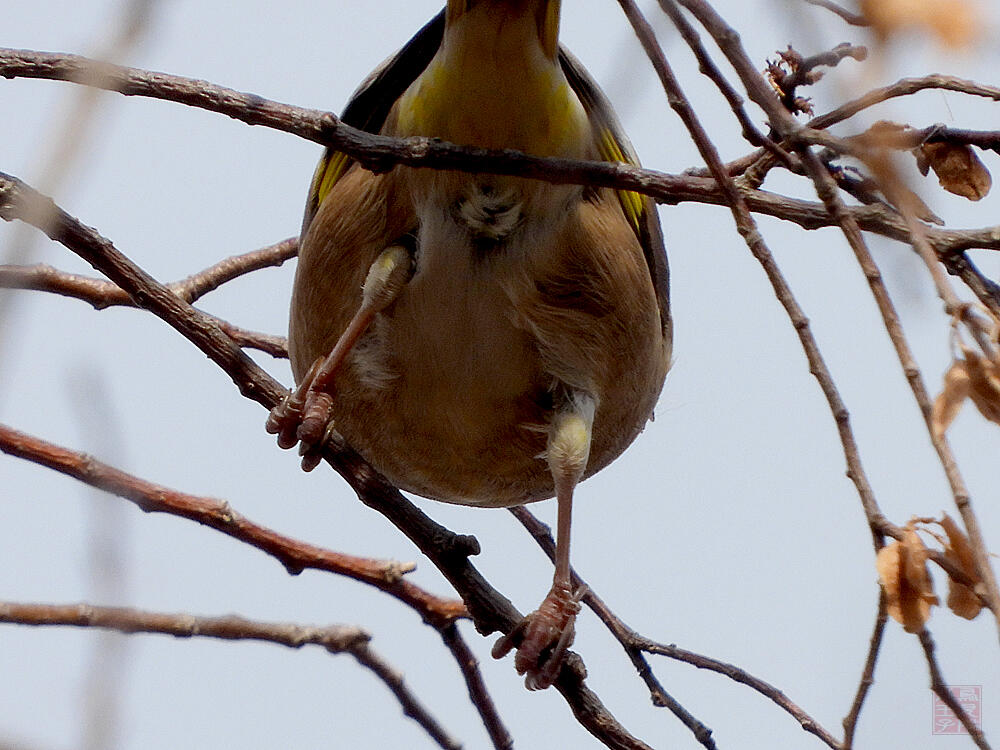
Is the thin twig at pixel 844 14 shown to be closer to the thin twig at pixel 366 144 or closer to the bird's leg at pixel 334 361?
the thin twig at pixel 366 144

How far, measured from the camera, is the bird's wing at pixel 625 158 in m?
3.50

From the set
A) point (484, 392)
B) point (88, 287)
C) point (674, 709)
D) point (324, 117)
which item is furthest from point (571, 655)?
point (88, 287)

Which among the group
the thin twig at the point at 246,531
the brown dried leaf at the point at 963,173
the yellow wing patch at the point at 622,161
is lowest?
the thin twig at the point at 246,531

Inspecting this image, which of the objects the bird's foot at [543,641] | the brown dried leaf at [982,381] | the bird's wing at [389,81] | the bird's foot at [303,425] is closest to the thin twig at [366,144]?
the brown dried leaf at [982,381]

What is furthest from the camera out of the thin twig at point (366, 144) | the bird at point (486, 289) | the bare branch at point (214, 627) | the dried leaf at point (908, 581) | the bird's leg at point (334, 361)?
the bird's leg at point (334, 361)

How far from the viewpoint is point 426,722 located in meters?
3.46

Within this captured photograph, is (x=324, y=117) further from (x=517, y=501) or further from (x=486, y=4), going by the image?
(x=517, y=501)

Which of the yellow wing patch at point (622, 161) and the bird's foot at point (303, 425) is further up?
the yellow wing patch at point (622, 161)

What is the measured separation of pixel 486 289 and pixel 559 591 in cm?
96

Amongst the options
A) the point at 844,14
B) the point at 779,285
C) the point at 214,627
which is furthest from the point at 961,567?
the point at 214,627

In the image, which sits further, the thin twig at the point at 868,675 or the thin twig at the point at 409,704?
the thin twig at the point at 409,704

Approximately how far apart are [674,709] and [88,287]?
7.52 ft

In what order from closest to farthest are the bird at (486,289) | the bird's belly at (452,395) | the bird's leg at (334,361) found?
the bird at (486,289) → the bird's leg at (334,361) → the bird's belly at (452,395)

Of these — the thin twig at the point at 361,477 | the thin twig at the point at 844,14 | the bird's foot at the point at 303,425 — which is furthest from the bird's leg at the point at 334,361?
the thin twig at the point at 844,14
